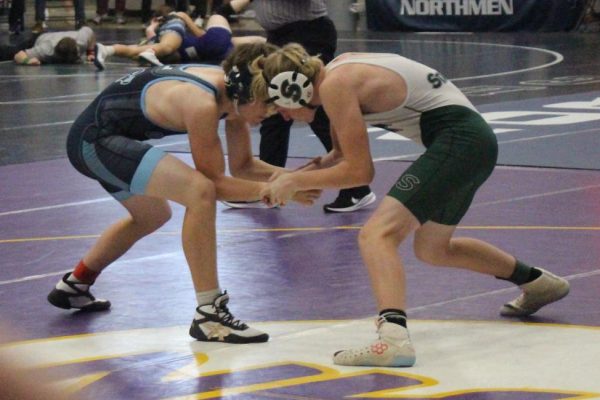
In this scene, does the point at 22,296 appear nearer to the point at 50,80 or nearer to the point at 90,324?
the point at 90,324

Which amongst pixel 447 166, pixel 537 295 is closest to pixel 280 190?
pixel 447 166

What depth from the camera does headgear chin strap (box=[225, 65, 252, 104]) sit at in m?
3.99

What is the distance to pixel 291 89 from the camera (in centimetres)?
377

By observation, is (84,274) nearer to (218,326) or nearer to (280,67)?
(218,326)

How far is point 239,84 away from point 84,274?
112cm

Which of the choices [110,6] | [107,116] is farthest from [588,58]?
[110,6]

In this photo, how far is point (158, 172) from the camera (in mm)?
4121

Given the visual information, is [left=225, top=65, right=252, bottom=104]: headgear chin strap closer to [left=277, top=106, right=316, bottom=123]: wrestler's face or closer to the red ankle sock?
[left=277, top=106, right=316, bottom=123]: wrestler's face

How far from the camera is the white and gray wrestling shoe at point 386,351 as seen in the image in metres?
3.68

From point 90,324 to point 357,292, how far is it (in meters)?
1.07

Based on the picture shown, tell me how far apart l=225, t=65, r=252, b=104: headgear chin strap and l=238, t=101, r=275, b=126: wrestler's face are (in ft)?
0.08

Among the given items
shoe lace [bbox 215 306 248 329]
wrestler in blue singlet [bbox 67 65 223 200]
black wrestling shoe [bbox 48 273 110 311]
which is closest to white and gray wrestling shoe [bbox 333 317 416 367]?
shoe lace [bbox 215 306 248 329]

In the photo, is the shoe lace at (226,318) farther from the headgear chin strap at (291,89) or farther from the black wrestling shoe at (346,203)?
the black wrestling shoe at (346,203)

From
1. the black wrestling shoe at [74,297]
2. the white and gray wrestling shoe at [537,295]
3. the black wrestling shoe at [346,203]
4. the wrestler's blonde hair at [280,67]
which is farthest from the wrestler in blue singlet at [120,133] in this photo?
the black wrestling shoe at [346,203]
